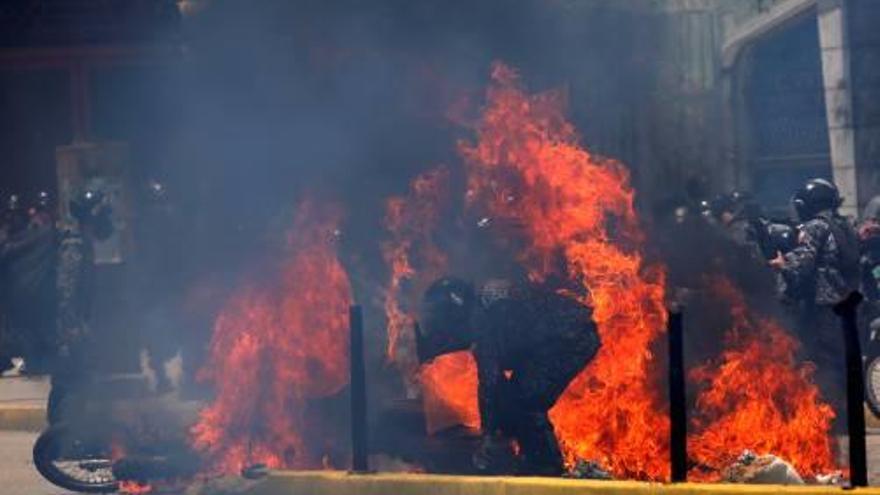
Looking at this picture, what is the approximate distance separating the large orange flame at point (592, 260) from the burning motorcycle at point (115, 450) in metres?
2.11

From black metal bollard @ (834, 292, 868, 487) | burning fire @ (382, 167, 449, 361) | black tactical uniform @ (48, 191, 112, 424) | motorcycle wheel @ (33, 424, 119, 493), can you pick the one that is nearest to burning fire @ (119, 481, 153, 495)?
motorcycle wheel @ (33, 424, 119, 493)

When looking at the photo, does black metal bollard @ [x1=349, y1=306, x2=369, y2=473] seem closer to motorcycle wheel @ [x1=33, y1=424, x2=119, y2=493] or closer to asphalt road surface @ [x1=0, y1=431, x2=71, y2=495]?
motorcycle wheel @ [x1=33, y1=424, x2=119, y2=493]

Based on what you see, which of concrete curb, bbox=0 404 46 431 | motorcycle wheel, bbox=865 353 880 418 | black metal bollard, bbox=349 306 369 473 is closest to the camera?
black metal bollard, bbox=349 306 369 473

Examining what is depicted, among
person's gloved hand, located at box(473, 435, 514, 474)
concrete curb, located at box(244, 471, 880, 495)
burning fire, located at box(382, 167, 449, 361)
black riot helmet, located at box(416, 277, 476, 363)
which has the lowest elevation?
concrete curb, located at box(244, 471, 880, 495)

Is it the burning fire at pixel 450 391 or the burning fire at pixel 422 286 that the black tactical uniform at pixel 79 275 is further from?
the burning fire at pixel 450 391

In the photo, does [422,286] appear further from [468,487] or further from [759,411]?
[468,487]

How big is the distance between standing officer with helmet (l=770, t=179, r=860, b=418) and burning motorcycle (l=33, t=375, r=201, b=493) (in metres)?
4.20

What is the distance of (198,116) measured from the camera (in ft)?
59.7

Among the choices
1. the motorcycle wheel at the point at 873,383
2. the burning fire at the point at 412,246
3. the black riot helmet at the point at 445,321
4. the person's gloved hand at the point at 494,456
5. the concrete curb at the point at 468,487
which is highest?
the burning fire at the point at 412,246

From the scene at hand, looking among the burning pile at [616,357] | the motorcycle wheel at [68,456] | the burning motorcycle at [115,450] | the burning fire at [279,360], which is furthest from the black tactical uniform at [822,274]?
the motorcycle wheel at [68,456]

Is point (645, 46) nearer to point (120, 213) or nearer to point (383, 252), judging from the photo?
point (120, 213)

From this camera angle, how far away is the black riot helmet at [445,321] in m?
10.4

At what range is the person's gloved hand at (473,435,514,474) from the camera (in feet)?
33.2

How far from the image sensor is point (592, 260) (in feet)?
36.0
